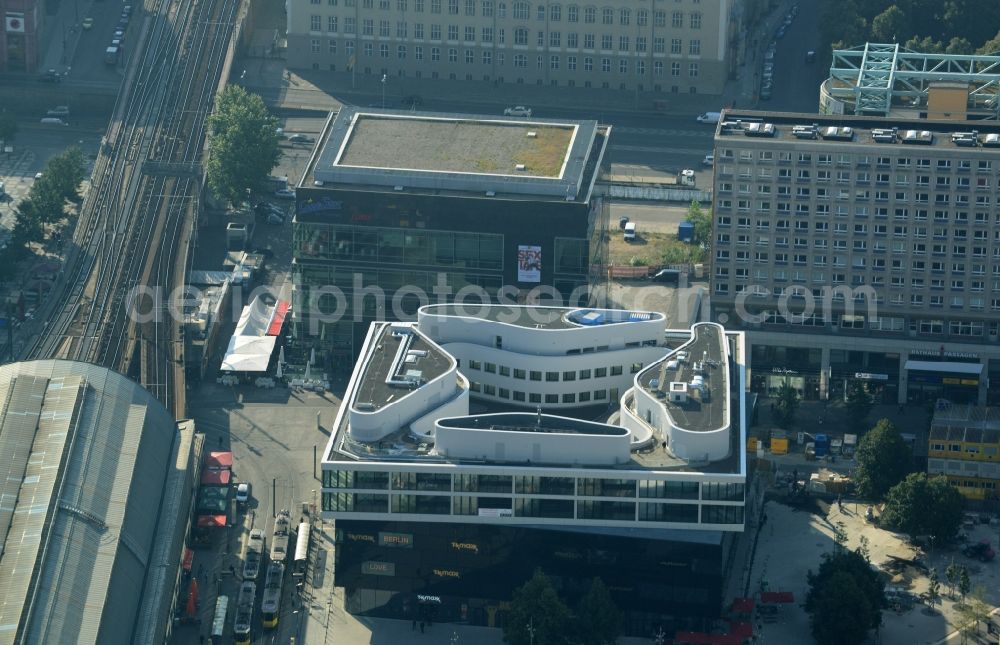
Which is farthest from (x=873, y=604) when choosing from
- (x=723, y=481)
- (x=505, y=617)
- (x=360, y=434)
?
(x=360, y=434)

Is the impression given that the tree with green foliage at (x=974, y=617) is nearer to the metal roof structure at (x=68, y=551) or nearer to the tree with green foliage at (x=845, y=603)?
the tree with green foliage at (x=845, y=603)

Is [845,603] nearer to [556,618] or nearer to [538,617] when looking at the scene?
[556,618]

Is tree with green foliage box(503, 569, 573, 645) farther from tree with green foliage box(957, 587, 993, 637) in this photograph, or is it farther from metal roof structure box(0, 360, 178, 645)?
tree with green foliage box(957, 587, 993, 637)

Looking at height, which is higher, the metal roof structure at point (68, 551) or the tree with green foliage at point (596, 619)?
the metal roof structure at point (68, 551)

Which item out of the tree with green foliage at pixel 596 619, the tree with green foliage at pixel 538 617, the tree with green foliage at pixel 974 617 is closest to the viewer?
the tree with green foliage at pixel 538 617

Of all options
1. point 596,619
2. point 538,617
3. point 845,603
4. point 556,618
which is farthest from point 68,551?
point 845,603

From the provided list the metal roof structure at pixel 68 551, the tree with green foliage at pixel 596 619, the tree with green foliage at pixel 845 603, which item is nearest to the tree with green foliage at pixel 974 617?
the tree with green foliage at pixel 845 603
